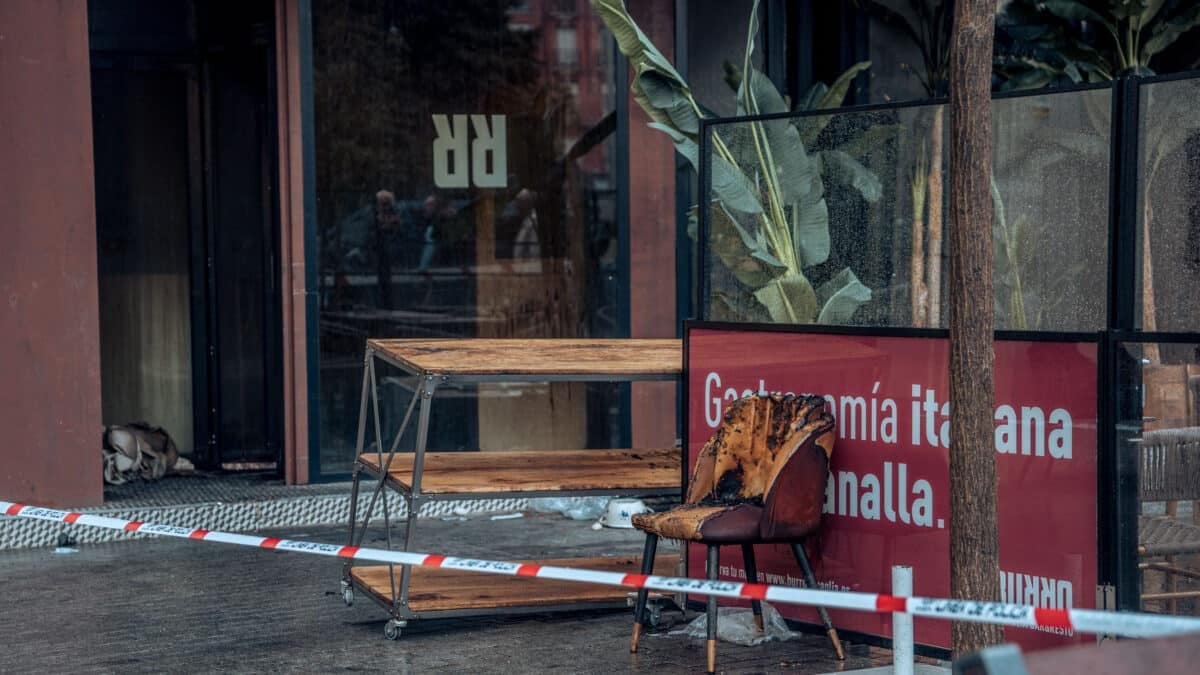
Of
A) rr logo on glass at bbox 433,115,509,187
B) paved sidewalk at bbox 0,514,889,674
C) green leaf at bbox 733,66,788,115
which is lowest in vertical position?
paved sidewalk at bbox 0,514,889,674

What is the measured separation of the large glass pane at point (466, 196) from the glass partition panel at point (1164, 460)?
224 inches

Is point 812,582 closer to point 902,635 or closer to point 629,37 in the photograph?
point 902,635

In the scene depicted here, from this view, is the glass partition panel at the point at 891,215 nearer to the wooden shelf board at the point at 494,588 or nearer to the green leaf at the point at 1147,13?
the wooden shelf board at the point at 494,588

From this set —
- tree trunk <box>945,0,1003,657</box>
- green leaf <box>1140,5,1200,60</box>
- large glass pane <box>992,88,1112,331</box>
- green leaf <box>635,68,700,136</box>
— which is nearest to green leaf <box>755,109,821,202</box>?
large glass pane <box>992,88,1112,331</box>

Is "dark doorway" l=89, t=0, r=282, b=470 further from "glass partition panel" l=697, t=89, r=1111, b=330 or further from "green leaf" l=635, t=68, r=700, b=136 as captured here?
"glass partition panel" l=697, t=89, r=1111, b=330

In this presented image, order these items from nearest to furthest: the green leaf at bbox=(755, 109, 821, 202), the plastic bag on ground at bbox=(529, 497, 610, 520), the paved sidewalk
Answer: the paved sidewalk < the green leaf at bbox=(755, 109, 821, 202) < the plastic bag on ground at bbox=(529, 497, 610, 520)

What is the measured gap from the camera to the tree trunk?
4.77 m

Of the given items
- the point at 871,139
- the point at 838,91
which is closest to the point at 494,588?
the point at 871,139

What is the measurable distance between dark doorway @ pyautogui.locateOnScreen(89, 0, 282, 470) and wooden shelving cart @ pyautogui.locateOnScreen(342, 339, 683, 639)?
3452mm

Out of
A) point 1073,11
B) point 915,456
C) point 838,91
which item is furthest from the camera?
point 1073,11

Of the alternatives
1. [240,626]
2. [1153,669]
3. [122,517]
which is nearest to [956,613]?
[1153,669]

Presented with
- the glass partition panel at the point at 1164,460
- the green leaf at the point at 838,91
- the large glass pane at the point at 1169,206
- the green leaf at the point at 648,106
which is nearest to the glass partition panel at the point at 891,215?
the large glass pane at the point at 1169,206

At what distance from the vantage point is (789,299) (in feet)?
22.5

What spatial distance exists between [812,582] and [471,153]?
513cm
